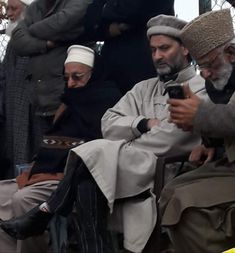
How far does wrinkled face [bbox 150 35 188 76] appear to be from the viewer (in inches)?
195

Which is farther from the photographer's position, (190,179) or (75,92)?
(75,92)

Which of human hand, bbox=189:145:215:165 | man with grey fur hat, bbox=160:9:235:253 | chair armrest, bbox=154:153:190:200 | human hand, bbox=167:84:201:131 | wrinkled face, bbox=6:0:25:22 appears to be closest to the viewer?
man with grey fur hat, bbox=160:9:235:253

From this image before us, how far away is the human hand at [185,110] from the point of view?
406 cm

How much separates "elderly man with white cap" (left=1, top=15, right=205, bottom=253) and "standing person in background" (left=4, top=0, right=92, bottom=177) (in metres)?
1.22

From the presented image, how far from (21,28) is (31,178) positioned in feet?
4.66

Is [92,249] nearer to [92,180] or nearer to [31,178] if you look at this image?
[92,180]

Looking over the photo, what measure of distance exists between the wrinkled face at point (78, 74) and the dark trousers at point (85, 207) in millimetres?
1156

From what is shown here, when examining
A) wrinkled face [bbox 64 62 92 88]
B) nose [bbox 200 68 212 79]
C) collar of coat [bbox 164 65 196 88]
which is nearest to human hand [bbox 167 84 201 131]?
nose [bbox 200 68 212 79]

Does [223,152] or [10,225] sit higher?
[223,152]

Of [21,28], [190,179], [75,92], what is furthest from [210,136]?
[21,28]

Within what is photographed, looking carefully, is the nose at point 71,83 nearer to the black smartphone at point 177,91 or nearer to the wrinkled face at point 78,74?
the wrinkled face at point 78,74

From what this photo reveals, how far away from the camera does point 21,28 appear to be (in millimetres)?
6273

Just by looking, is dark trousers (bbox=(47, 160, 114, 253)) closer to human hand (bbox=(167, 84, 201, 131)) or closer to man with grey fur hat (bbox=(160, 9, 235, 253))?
man with grey fur hat (bbox=(160, 9, 235, 253))

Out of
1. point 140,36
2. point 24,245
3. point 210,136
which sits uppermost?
A: point 140,36
